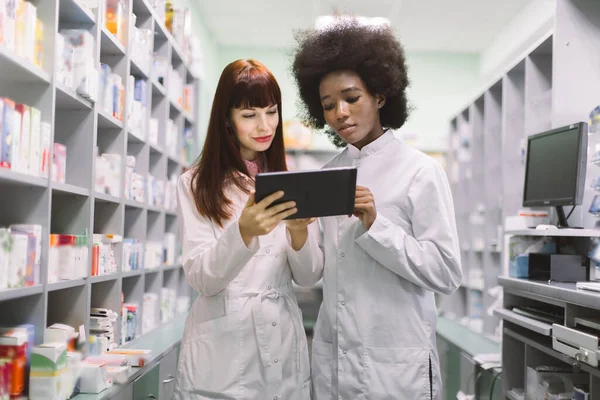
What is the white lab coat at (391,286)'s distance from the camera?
1.70m

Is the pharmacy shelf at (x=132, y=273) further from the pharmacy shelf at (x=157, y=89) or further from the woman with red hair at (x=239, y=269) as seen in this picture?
the woman with red hair at (x=239, y=269)

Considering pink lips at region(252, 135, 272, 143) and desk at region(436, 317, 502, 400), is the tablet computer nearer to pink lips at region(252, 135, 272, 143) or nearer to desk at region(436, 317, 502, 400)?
pink lips at region(252, 135, 272, 143)

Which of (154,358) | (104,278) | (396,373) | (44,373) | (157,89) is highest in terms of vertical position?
(157,89)

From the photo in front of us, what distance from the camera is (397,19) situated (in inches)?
266

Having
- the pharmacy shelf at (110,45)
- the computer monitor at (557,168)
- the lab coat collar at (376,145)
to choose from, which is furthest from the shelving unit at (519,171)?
the pharmacy shelf at (110,45)

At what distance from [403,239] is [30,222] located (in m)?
1.30

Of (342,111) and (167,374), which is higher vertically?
(342,111)

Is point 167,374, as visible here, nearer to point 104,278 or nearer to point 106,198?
point 104,278

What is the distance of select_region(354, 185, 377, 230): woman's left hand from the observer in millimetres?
1662

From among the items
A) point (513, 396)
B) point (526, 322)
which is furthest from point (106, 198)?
point (513, 396)

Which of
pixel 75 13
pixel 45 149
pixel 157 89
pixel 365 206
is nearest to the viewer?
pixel 365 206

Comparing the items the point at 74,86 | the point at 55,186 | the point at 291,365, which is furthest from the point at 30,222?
the point at 291,365

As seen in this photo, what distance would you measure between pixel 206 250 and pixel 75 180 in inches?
53.0

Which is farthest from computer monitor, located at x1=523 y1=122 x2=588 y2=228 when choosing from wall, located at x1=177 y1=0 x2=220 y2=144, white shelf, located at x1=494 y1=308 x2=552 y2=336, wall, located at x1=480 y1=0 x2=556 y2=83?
wall, located at x1=177 y1=0 x2=220 y2=144
